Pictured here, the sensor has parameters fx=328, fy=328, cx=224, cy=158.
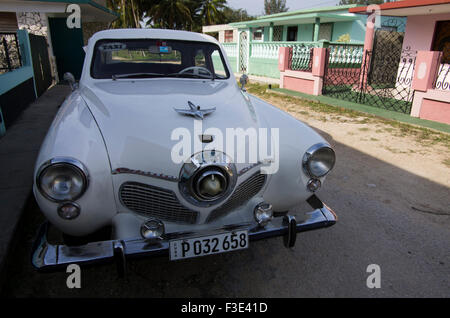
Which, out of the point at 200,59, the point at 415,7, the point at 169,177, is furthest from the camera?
the point at 415,7

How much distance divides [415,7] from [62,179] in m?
9.15

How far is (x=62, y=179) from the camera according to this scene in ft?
5.83

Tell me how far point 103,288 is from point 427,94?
7461mm

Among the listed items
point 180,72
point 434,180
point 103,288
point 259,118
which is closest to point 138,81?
point 180,72

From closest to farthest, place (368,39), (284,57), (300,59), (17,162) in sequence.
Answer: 1. (17,162)
2. (368,39)
3. (284,57)
4. (300,59)

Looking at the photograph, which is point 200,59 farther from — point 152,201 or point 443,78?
point 443,78

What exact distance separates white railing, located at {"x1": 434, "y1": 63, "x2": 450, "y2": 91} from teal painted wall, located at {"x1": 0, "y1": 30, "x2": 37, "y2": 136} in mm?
8458

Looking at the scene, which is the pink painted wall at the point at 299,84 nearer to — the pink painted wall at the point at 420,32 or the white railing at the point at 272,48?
the white railing at the point at 272,48

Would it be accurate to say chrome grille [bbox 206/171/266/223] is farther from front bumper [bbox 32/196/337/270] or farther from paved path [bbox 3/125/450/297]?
paved path [bbox 3/125/450/297]

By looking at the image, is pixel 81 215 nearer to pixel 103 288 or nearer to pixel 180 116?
pixel 103 288

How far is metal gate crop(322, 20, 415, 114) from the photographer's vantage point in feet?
30.7

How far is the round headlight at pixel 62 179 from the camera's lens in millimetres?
1744

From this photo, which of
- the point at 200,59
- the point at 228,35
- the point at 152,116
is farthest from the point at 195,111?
the point at 228,35

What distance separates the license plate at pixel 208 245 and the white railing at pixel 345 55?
10.4m
